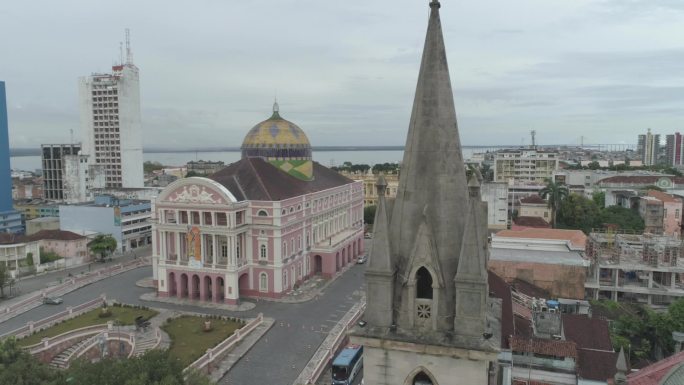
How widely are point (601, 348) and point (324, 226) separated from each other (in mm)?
32851

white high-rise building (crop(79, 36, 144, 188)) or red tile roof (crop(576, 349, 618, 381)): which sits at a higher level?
white high-rise building (crop(79, 36, 144, 188))

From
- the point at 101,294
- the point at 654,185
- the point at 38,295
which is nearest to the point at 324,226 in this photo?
the point at 101,294

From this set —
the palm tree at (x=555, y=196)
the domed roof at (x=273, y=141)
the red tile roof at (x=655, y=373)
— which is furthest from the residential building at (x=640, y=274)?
the domed roof at (x=273, y=141)

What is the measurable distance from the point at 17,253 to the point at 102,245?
7.79m

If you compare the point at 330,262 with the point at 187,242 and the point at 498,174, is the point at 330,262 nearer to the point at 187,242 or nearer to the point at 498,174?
the point at 187,242

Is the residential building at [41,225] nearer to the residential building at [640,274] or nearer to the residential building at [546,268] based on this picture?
the residential building at [546,268]

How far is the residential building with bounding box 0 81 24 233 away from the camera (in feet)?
215

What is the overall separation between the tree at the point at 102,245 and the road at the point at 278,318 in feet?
18.9

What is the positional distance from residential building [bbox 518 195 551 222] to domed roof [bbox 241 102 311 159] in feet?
118

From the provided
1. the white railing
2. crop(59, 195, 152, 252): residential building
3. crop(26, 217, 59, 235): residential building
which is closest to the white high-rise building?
crop(26, 217, 59, 235): residential building

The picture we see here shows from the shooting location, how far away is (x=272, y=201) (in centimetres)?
4262

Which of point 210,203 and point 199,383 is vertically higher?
point 210,203

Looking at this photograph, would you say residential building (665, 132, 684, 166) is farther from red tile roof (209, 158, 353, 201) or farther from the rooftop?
red tile roof (209, 158, 353, 201)

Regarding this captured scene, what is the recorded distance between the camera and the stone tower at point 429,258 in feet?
34.6
